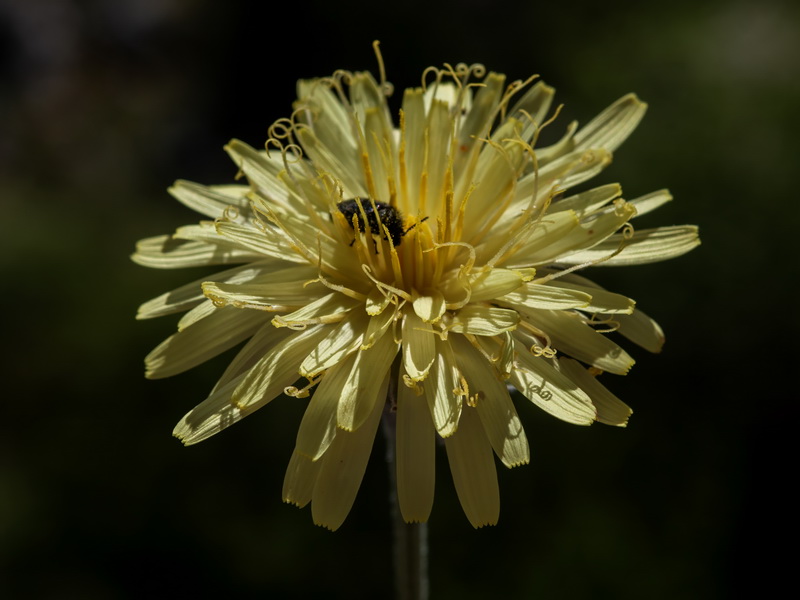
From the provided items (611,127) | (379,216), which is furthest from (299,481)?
(611,127)

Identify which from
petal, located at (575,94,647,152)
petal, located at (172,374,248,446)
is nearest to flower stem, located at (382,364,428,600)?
petal, located at (172,374,248,446)

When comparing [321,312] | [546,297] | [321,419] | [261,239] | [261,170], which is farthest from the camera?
[261,170]

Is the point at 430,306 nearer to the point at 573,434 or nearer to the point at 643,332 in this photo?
the point at 643,332

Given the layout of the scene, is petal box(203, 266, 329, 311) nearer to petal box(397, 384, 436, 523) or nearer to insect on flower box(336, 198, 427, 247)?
insect on flower box(336, 198, 427, 247)

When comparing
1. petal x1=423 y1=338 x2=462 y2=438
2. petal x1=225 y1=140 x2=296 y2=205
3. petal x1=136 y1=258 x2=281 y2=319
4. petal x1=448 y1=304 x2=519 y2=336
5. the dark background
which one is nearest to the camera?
petal x1=423 y1=338 x2=462 y2=438

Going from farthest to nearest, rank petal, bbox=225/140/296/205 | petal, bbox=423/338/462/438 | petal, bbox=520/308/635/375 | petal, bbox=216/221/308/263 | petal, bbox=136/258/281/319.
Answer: petal, bbox=225/140/296/205, petal, bbox=136/258/281/319, petal, bbox=216/221/308/263, petal, bbox=520/308/635/375, petal, bbox=423/338/462/438

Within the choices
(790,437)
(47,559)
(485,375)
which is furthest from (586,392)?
(47,559)
